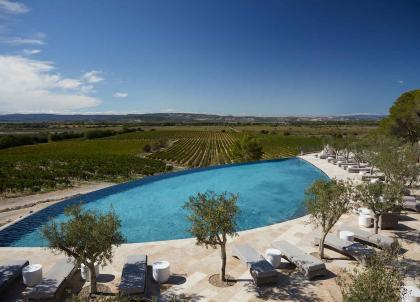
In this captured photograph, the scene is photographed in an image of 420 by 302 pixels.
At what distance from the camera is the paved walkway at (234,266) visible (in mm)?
7574

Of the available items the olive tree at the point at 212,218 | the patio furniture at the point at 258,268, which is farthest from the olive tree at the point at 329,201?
the olive tree at the point at 212,218

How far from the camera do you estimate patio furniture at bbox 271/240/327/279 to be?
8211 mm

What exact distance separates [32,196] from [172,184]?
10.3m

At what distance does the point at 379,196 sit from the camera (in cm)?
1053

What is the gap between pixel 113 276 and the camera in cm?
849

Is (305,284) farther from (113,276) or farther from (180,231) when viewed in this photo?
(180,231)

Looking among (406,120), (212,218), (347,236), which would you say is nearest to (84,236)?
(212,218)

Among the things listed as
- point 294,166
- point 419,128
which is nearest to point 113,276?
point 294,166

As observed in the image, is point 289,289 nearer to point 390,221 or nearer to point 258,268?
point 258,268

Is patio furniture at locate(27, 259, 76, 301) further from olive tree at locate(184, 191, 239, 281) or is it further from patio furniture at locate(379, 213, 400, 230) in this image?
patio furniture at locate(379, 213, 400, 230)

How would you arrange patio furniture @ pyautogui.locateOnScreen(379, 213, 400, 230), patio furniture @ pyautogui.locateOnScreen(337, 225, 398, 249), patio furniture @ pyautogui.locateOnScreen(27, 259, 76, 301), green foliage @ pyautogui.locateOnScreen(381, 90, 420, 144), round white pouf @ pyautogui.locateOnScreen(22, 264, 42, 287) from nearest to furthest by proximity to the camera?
1. patio furniture @ pyautogui.locateOnScreen(27, 259, 76, 301)
2. round white pouf @ pyautogui.locateOnScreen(22, 264, 42, 287)
3. patio furniture @ pyautogui.locateOnScreen(337, 225, 398, 249)
4. patio furniture @ pyautogui.locateOnScreen(379, 213, 400, 230)
5. green foliage @ pyautogui.locateOnScreen(381, 90, 420, 144)

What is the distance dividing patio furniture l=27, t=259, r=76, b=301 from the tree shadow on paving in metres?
4.81

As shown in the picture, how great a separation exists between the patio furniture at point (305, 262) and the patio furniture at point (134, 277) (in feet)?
14.2

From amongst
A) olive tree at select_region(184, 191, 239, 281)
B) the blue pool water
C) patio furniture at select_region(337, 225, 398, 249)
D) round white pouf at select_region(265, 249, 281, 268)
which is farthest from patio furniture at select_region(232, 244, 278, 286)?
the blue pool water
